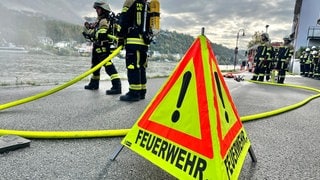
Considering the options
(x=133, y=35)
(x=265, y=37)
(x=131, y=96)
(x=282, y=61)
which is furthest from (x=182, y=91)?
(x=282, y=61)

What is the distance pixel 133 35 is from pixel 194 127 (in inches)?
123

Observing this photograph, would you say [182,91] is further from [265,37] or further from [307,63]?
[307,63]

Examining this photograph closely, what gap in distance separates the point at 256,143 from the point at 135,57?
97.3 inches

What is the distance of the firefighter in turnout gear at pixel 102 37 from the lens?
5.35 m

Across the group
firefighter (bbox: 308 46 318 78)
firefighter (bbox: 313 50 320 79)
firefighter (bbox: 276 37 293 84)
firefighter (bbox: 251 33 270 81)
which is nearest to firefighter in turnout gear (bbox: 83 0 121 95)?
firefighter (bbox: 251 33 270 81)

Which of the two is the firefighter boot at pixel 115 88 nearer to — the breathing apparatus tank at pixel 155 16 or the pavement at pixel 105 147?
the pavement at pixel 105 147

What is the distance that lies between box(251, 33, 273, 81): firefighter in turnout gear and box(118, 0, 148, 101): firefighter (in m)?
7.79

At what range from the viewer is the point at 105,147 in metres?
A: 2.55

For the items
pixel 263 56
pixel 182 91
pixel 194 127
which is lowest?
pixel 194 127

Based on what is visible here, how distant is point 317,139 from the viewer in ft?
10.5

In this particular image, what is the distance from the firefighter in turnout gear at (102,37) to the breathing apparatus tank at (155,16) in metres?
1.10

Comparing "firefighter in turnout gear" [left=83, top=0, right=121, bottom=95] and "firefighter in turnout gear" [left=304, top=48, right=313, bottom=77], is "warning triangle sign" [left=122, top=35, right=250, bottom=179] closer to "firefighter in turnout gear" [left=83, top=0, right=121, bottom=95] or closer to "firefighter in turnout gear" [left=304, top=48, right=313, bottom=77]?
"firefighter in turnout gear" [left=83, top=0, right=121, bottom=95]

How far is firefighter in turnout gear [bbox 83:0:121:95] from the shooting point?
5.35m

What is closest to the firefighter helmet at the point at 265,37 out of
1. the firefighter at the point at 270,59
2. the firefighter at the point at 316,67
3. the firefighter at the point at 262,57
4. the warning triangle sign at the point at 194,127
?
the firefighter at the point at 262,57
